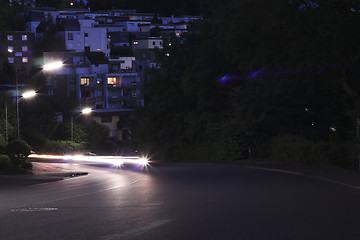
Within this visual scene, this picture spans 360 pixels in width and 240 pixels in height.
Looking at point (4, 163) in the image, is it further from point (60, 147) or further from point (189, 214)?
point (60, 147)

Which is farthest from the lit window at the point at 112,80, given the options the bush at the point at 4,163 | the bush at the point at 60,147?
the bush at the point at 4,163

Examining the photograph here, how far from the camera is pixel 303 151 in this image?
3466 centimetres

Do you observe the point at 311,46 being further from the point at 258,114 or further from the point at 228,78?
the point at 228,78

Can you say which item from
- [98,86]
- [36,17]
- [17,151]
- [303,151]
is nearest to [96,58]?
[98,86]

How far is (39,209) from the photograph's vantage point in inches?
632

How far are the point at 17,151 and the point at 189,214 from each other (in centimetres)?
2552

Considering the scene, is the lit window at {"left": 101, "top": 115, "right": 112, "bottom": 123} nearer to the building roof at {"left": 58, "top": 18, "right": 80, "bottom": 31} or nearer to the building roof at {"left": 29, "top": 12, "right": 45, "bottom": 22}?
the building roof at {"left": 58, "top": 18, "right": 80, "bottom": 31}

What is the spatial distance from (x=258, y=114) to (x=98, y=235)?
34893 mm

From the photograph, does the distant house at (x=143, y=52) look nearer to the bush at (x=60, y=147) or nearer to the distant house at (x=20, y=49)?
the distant house at (x=20, y=49)

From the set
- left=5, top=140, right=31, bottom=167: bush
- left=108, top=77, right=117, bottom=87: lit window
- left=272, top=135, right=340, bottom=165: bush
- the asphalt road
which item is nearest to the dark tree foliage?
left=272, top=135, right=340, bottom=165: bush

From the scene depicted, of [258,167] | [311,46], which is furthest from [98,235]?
[258,167]

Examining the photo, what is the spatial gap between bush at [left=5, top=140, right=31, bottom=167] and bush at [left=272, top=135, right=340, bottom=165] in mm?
15743

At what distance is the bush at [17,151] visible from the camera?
3719 centimetres

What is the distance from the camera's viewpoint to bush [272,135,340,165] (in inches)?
1294
